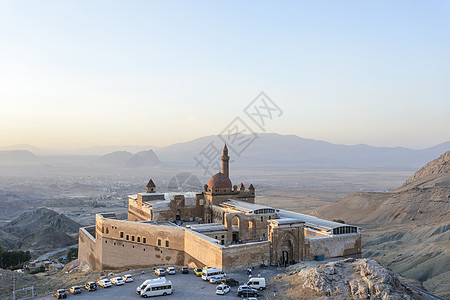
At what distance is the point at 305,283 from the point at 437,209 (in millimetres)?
69673

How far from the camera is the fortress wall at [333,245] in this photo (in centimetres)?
3728

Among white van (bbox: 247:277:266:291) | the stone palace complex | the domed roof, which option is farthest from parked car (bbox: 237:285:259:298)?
the domed roof

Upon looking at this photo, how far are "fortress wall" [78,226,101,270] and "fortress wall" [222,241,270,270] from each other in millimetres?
23098

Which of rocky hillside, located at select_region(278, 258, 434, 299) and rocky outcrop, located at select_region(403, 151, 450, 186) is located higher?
rocky outcrop, located at select_region(403, 151, 450, 186)

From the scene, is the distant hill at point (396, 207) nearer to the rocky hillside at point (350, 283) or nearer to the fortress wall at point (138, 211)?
the fortress wall at point (138, 211)

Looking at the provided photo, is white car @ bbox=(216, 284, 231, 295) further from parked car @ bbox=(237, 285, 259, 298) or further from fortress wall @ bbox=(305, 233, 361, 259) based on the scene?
fortress wall @ bbox=(305, 233, 361, 259)

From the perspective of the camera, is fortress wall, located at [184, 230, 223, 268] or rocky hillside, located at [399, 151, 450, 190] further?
rocky hillside, located at [399, 151, 450, 190]

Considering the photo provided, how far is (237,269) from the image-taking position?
32.4 meters

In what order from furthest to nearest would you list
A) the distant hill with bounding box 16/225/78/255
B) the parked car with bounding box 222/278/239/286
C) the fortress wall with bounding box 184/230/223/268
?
the distant hill with bounding box 16/225/78/255, the fortress wall with bounding box 184/230/223/268, the parked car with bounding box 222/278/239/286

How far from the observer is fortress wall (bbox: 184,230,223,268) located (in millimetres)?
32594

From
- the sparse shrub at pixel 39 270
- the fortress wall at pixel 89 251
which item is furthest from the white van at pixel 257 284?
the sparse shrub at pixel 39 270

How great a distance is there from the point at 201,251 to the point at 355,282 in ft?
48.8

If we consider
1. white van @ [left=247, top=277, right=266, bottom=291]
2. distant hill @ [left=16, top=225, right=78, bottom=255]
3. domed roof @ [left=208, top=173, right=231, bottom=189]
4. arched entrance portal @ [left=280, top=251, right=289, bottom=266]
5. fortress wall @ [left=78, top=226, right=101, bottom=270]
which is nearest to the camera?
white van @ [left=247, top=277, right=266, bottom=291]

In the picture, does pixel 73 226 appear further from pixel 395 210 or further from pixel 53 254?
pixel 395 210
